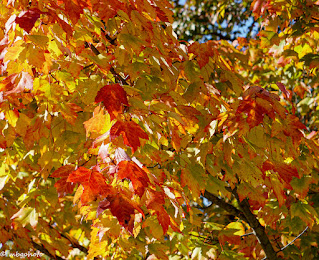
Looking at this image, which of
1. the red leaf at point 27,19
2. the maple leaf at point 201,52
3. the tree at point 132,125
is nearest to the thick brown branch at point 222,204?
the tree at point 132,125

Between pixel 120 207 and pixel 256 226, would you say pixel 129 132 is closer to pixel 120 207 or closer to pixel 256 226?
pixel 120 207

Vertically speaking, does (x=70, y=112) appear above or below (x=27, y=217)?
above

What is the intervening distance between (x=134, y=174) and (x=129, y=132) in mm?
203

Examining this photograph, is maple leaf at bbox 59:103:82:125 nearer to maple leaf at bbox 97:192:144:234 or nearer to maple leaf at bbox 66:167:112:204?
maple leaf at bbox 66:167:112:204

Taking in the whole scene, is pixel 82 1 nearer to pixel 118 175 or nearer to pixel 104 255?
pixel 118 175

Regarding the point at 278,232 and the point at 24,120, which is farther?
the point at 278,232

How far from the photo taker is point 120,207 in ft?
4.39

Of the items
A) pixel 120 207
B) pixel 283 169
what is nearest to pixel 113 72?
pixel 120 207

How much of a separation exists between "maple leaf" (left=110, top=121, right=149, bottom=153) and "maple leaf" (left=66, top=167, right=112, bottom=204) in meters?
0.17

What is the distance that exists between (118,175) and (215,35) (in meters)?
6.13

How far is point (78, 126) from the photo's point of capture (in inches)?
87.7

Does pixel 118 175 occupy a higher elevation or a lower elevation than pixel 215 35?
lower

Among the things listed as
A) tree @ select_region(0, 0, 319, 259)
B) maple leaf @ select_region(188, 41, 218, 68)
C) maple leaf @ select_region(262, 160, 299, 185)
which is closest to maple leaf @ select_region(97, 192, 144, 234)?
tree @ select_region(0, 0, 319, 259)

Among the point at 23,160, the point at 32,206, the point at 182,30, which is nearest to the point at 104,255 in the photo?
the point at 32,206
